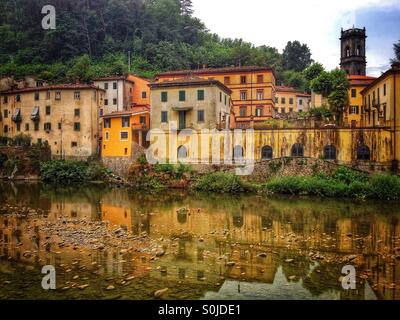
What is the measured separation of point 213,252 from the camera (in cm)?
1778

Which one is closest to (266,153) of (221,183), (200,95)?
(221,183)

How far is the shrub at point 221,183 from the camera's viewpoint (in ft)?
124

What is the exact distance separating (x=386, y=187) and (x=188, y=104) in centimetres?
2290

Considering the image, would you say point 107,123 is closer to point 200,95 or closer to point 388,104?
point 200,95

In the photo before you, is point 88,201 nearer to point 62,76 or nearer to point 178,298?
point 178,298

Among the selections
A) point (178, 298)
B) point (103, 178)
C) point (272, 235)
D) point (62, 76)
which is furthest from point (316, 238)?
point (62, 76)

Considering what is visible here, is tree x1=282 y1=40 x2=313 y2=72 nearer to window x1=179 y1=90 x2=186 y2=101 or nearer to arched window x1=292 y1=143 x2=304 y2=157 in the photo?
window x1=179 y1=90 x2=186 y2=101

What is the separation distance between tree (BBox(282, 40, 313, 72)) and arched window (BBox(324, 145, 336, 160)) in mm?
66714

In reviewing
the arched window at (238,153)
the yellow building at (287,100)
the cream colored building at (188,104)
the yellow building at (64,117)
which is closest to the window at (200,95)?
the cream colored building at (188,104)

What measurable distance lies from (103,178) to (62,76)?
2848cm

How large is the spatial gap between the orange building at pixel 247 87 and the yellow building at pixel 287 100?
15.4m

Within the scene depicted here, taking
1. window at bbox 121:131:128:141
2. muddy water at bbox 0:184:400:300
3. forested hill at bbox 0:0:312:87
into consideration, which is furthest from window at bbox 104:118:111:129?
forested hill at bbox 0:0:312:87

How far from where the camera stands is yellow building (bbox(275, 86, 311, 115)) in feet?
237

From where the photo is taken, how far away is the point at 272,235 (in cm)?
2114
